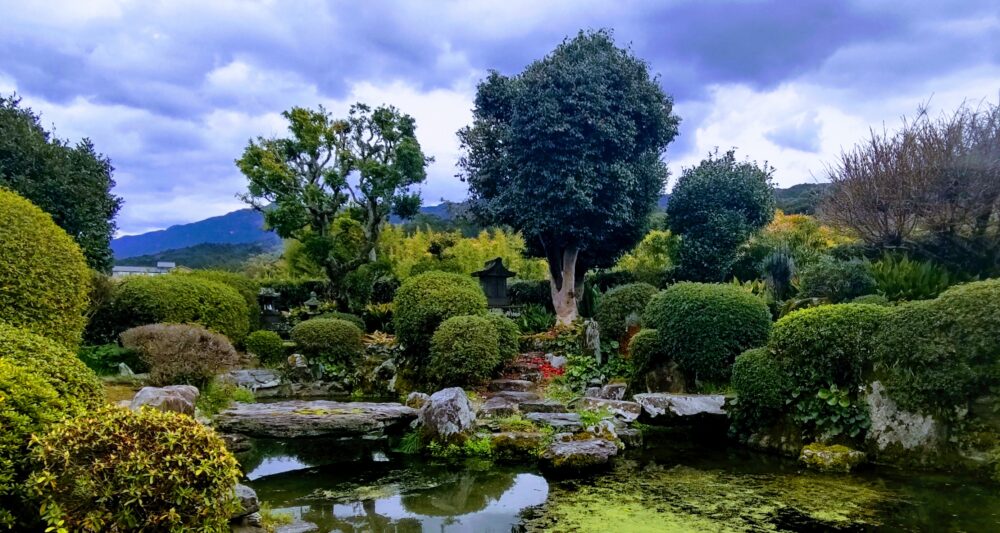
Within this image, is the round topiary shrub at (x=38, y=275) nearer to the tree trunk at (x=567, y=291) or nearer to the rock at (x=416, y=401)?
the rock at (x=416, y=401)

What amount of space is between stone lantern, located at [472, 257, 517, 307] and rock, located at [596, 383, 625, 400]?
6.52m

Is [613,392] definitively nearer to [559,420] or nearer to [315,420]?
[559,420]

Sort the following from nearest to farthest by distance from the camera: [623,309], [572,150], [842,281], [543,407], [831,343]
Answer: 1. [831,343]
2. [543,407]
3. [842,281]
4. [623,309]
5. [572,150]

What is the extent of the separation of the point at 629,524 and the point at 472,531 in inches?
47.6

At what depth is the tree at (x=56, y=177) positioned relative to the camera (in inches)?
437

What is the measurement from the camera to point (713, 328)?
328 inches

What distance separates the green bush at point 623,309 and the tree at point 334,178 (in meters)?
7.75

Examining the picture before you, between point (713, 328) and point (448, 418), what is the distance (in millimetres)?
3902

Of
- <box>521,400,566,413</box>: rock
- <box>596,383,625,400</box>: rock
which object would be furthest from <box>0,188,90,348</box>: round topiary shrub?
<box>596,383,625,400</box>: rock

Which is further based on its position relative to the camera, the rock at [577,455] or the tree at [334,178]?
the tree at [334,178]

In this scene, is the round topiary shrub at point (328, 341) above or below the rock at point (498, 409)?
above

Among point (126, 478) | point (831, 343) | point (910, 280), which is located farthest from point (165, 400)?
point (910, 280)

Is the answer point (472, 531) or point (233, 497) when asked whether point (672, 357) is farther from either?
point (233, 497)

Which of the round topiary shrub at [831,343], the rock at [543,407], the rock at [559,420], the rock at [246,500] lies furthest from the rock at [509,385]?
the rock at [246,500]
